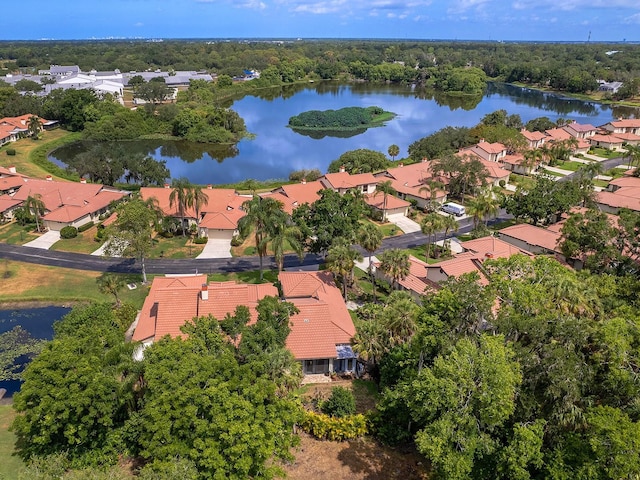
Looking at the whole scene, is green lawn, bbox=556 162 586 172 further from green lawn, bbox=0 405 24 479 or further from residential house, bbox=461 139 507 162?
green lawn, bbox=0 405 24 479

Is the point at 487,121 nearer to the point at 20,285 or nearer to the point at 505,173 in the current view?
the point at 505,173

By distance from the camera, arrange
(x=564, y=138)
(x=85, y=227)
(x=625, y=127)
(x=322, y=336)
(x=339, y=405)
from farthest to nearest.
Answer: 1. (x=625, y=127)
2. (x=564, y=138)
3. (x=85, y=227)
4. (x=322, y=336)
5. (x=339, y=405)

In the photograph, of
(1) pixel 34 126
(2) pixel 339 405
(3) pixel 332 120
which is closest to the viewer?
(2) pixel 339 405

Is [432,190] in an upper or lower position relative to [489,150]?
lower

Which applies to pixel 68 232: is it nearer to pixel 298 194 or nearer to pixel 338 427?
pixel 298 194

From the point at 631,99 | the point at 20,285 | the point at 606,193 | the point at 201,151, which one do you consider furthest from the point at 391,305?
the point at 631,99

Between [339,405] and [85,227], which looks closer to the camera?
[339,405]

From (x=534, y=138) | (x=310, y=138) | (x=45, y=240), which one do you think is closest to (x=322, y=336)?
(x=45, y=240)
